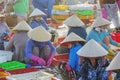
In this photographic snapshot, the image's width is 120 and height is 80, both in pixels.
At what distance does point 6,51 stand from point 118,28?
3.50 m

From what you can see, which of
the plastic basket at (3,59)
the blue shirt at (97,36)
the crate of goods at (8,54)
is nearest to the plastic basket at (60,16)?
the blue shirt at (97,36)

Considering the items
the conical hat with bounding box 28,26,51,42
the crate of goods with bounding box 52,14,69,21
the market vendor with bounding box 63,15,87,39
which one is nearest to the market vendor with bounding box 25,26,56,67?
the conical hat with bounding box 28,26,51,42

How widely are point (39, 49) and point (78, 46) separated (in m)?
1.12

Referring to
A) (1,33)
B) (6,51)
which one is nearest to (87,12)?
(1,33)

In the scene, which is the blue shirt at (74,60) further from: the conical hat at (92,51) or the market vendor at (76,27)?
the market vendor at (76,27)

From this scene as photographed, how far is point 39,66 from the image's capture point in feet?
20.5

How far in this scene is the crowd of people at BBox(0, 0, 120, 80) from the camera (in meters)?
4.72

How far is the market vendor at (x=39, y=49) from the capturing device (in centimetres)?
629

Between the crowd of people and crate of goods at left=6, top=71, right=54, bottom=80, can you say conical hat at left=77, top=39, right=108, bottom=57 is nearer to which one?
the crowd of people

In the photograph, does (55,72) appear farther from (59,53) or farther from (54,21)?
(54,21)

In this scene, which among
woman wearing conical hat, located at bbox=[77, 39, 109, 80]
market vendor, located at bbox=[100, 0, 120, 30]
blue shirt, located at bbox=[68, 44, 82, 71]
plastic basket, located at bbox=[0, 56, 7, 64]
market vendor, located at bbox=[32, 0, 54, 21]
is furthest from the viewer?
market vendor, located at bbox=[32, 0, 54, 21]

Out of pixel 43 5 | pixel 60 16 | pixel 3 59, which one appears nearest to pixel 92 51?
pixel 3 59

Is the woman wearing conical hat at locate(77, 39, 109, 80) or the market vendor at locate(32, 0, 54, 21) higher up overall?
the market vendor at locate(32, 0, 54, 21)

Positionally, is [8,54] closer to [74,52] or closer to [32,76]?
[32,76]
